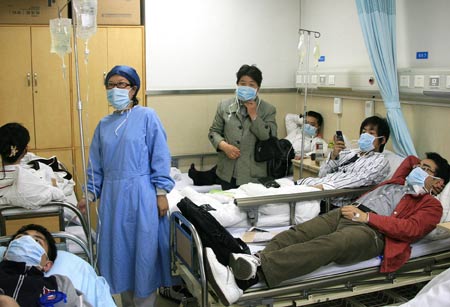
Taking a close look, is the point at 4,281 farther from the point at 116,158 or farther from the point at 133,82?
the point at 133,82

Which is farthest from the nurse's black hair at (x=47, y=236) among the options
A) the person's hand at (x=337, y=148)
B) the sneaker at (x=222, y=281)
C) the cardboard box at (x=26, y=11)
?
the cardboard box at (x=26, y=11)

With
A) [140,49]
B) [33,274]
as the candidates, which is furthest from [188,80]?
[33,274]

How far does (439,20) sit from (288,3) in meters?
2.07

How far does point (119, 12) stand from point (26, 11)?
843 mm

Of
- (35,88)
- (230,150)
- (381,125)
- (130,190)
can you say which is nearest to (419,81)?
(381,125)

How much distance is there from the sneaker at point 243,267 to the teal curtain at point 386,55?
1836mm

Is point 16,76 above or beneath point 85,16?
beneath

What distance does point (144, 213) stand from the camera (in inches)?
114

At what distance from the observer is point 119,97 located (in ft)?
9.45

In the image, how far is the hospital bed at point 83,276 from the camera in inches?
92.7

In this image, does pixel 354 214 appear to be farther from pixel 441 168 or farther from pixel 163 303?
pixel 163 303

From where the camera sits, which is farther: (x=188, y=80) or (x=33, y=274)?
(x=188, y=80)

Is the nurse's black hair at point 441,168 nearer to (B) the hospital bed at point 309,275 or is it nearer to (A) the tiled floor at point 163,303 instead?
(B) the hospital bed at point 309,275

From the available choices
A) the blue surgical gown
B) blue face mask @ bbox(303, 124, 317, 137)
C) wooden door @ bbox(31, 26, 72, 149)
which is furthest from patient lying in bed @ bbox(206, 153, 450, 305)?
wooden door @ bbox(31, 26, 72, 149)
